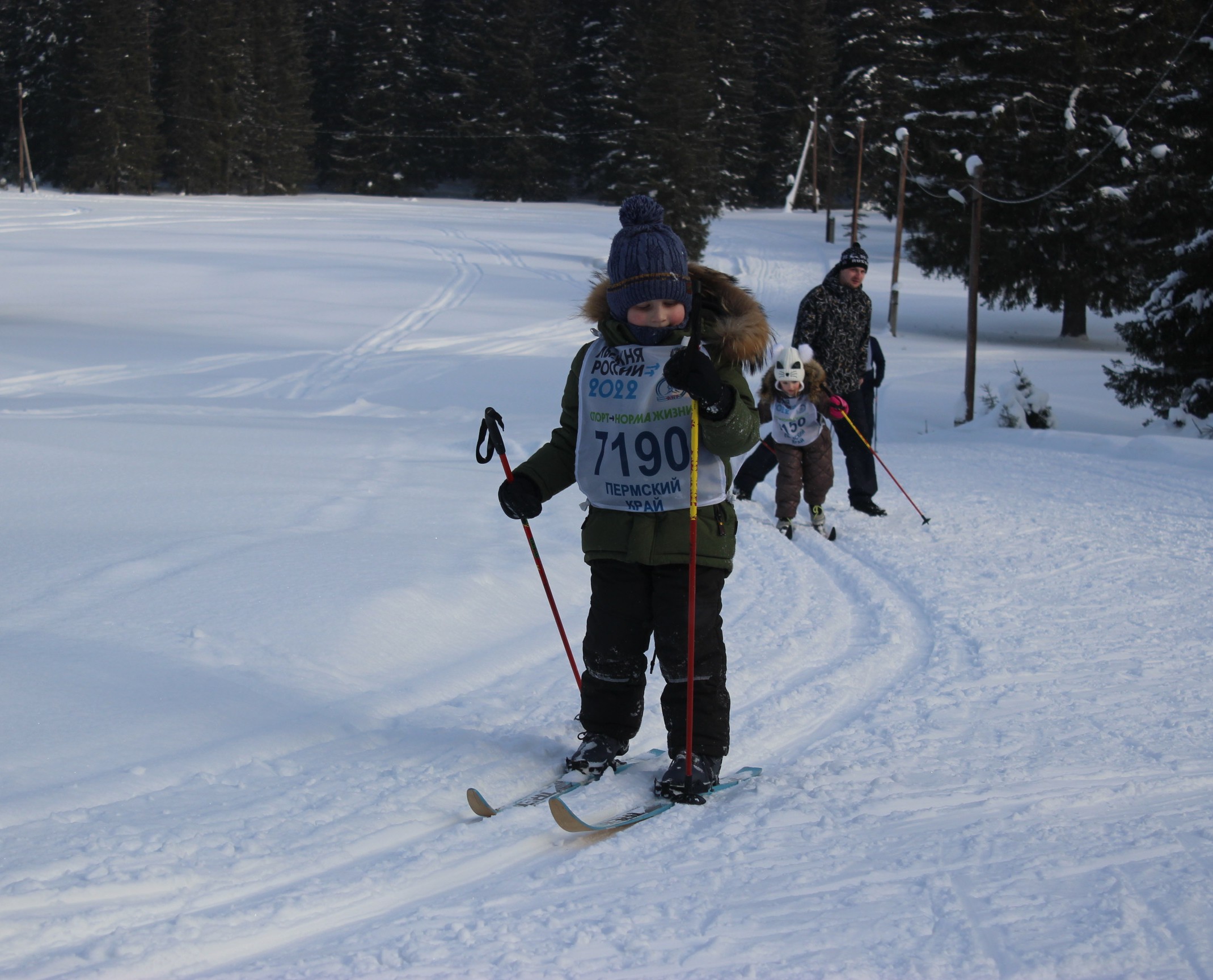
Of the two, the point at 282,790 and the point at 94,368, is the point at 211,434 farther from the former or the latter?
the point at 94,368

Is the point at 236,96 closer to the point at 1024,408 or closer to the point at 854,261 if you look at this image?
the point at 1024,408

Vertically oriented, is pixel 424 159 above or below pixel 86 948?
above

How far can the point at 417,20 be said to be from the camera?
67312mm

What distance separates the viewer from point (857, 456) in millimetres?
7941

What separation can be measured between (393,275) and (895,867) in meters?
26.0

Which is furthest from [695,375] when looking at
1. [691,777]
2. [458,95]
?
[458,95]

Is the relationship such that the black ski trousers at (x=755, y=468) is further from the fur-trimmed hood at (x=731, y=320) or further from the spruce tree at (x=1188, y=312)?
the spruce tree at (x=1188, y=312)

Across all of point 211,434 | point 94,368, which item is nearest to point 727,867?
point 211,434

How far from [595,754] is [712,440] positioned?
1077 mm

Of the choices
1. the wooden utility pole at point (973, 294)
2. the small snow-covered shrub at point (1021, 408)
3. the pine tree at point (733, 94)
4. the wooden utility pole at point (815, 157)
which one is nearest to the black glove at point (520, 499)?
the small snow-covered shrub at point (1021, 408)

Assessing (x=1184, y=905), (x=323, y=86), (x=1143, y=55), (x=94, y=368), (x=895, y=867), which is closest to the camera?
(x=1184, y=905)

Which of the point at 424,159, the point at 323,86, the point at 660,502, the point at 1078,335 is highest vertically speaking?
the point at 323,86

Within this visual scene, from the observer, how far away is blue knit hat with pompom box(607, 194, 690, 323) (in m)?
3.38

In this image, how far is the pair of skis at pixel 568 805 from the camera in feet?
9.95
